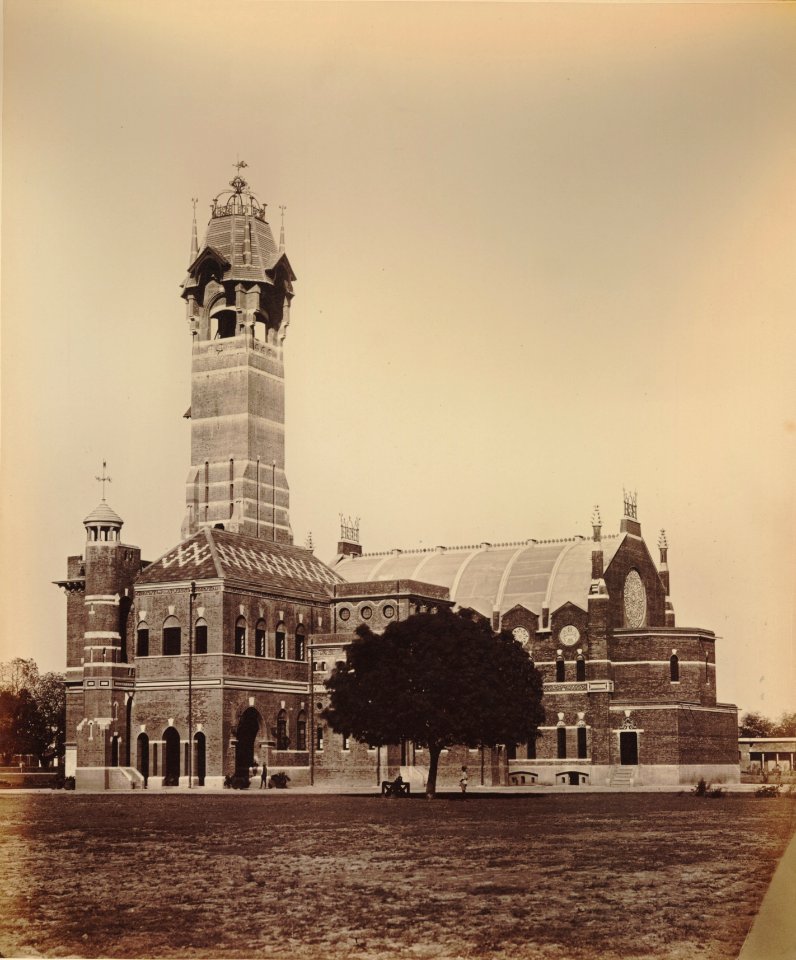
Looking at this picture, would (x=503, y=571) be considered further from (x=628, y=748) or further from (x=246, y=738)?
(x=246, y=738)

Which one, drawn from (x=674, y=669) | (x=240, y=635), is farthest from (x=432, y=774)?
(x=674, y=669)

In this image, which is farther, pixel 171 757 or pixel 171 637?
pixel 171 637

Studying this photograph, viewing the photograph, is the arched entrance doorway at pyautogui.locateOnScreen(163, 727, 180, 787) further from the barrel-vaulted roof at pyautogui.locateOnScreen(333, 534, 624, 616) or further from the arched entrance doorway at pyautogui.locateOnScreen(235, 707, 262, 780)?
the barrel-vaulted roof at pyautogui.locateOnScreen(333, 534, 624, 616)

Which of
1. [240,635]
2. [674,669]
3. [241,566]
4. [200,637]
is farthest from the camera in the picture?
[674,669]

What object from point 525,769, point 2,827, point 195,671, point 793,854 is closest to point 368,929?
point 793,854

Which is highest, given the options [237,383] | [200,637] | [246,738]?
[237,383]

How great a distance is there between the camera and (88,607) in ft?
235

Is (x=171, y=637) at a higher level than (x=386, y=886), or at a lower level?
higher

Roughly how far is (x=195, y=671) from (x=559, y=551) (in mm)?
25428

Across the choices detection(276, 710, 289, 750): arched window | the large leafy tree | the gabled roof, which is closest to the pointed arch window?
the gabled roof

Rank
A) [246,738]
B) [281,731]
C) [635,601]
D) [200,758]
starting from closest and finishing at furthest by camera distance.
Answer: [200,758]
[246,738]
[281,731]
[635,601]

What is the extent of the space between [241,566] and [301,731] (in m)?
9.37

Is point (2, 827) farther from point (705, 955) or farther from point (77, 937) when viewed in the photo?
point (705, 955)

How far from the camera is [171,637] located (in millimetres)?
71000
